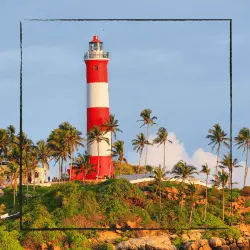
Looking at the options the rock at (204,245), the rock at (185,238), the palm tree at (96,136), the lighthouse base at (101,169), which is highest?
the palm tree at (96,136)

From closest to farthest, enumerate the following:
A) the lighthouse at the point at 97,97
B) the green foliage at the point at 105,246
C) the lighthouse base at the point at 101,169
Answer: the green foliage at the point at 105,246 < the lighthouse at the point at 97,97 < the lighthouse base at the point at 101,169

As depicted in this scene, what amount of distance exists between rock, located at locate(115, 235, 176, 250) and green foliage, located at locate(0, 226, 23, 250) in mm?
8258

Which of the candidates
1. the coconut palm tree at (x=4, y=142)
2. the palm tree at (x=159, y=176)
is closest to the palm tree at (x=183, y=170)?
the palm tree at (x=159, y=176)

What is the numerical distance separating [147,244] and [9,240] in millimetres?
11437

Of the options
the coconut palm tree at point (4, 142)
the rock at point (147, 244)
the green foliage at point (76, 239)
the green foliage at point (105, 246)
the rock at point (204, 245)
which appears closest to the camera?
the green foliage at point (105, 246)

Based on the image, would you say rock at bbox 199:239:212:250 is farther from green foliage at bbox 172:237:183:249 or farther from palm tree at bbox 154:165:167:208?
palm tree at bbox 154:165:167:208

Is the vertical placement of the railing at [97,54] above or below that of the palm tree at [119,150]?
above

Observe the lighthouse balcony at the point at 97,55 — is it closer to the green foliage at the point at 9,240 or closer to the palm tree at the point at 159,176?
the palm tree at the point at 159,176

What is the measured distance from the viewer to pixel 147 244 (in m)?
66.7

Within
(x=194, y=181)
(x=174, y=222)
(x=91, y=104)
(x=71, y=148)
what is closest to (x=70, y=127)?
(x=71, y=148)

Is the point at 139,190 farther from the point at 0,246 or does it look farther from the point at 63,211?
the point at 0,246

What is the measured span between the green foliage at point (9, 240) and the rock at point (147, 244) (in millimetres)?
8258

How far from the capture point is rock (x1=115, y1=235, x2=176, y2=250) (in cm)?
6600

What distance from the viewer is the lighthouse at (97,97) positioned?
8588cm
